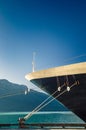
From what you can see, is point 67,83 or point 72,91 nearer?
point 67,83

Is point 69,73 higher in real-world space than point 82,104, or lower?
higher

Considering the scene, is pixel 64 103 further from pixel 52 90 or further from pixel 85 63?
pixel 85 63

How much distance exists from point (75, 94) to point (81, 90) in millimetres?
645

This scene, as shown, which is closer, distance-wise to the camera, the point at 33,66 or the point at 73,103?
the point at 73,103

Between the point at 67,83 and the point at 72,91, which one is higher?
the point at 67,83

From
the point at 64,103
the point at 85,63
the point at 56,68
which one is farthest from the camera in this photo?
the point at 64,103

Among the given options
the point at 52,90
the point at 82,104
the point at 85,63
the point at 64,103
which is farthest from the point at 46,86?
the point at 85,63

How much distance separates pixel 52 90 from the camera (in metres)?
17.4

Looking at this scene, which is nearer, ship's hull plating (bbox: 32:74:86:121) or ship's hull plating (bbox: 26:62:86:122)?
ship's hull plating (bbox: 26:62:86:122)

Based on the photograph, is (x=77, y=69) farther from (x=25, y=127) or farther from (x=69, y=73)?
(x=25, y=127)

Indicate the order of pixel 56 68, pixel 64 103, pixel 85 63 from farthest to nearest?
pixel 64 103, pixel 56 68, pixel 85 63

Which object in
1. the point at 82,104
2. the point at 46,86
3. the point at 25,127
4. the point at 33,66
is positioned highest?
the point at 33,66

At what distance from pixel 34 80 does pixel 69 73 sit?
3218 mm

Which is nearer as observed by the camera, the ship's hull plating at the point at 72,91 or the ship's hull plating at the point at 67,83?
the ship's hull plating at the point at 67,83
